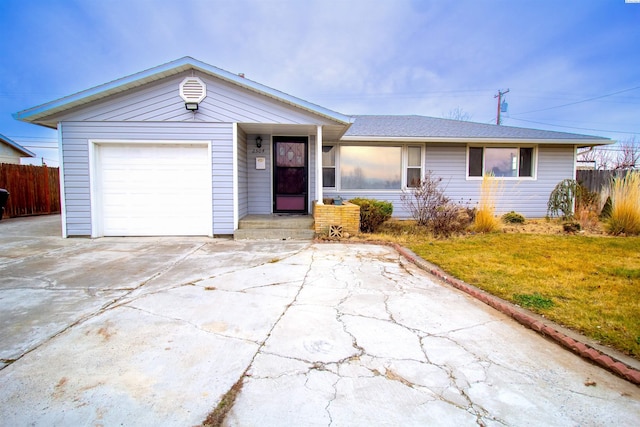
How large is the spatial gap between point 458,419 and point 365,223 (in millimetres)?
6451

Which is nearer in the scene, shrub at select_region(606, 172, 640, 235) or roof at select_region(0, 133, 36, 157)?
shrub at select_region(606, 172, 640, 235)

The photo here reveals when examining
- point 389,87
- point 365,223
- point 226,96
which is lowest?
point 365,223

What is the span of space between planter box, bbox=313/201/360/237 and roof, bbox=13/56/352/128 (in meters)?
2.12

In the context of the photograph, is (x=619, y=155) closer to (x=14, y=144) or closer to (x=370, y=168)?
(x=370, y=168)

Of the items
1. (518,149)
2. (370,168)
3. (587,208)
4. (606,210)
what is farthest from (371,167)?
(606,210)

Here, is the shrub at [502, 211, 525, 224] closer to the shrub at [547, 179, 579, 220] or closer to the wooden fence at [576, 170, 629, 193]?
the shrub at [547, 179, 579, 220]

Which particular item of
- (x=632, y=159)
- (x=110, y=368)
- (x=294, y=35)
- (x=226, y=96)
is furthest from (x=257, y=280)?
(x=632, y=159)

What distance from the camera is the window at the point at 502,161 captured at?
1079cm

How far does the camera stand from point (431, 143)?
10.5m

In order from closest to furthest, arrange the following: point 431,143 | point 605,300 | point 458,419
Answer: point 458,419 → point 605,300 → point 431,143

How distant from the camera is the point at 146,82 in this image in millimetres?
7125

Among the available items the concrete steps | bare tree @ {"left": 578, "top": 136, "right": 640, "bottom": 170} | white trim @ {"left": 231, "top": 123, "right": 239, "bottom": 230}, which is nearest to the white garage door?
white trim @ {"left": 231, "top": 123, "right": 239, "bottom": 230}

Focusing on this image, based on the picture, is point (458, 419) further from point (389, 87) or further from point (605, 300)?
point (389, 87)

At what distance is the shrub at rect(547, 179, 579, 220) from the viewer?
31.3 ft
